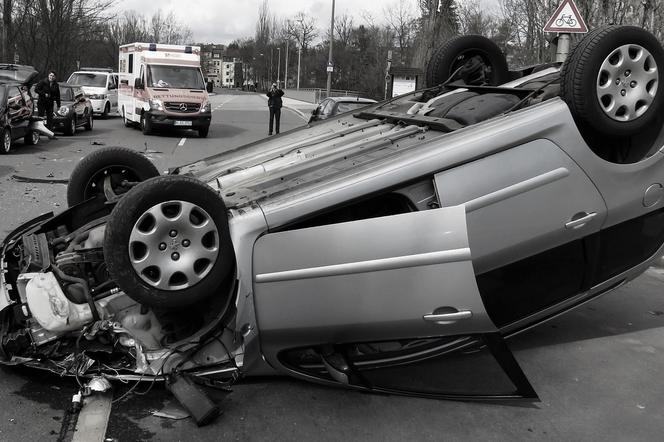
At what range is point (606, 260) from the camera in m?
4.13

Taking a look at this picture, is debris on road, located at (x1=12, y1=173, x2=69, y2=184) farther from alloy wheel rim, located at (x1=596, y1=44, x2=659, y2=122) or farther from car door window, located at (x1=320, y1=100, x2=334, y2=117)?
alloy wheel rim, located at (x1=596, y1=44, x2=659, y2=122)

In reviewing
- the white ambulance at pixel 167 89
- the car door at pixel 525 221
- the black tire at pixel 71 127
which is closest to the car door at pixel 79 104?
the black tire at pixel 71 127

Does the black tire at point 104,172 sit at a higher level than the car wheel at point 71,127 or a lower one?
higher

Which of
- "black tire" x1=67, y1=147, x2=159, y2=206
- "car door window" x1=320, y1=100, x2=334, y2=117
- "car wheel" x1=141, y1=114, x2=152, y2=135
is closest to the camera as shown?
"black tire" x1=67, y1=147, x2=159, y2=206

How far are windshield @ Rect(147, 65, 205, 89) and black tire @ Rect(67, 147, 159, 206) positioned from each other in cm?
1594

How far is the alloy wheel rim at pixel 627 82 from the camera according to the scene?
12.4ft

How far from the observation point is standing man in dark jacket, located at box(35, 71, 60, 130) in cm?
1856

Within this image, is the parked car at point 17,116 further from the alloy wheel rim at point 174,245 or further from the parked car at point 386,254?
the alloy wheel rim at point 174,245

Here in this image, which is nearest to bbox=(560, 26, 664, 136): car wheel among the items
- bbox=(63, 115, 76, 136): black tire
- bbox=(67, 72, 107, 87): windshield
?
bbox=(63, 115, 76, 136): black tire

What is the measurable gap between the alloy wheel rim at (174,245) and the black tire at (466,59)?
2.82 m

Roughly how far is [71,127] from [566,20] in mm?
14758

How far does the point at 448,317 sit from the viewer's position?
3.42 m

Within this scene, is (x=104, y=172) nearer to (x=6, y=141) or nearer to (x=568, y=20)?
(x=568, y=20)

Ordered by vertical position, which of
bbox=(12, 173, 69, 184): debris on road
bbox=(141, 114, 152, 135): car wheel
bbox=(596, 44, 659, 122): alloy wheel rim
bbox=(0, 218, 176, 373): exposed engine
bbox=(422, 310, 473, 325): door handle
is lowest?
bbox=(12, 173, 69, 184): debris on road
